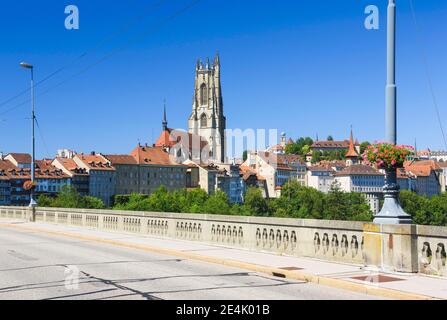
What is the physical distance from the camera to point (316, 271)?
13.6 m

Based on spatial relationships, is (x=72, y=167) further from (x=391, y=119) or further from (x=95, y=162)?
(x=391, y=119)

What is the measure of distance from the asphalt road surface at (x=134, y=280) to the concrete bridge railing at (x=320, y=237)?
2.02m

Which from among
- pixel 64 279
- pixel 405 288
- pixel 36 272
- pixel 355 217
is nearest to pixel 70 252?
pixel 36 272

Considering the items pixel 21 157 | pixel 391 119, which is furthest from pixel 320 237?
pixel 21 157

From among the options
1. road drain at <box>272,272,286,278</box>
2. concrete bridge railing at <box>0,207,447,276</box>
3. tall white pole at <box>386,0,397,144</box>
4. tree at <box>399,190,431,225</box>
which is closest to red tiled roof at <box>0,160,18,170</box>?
tree at <box>399,190,431,225</box>

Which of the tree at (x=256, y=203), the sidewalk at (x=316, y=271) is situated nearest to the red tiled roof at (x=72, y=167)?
the tree at (x=256, y=203)

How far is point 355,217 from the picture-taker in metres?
129

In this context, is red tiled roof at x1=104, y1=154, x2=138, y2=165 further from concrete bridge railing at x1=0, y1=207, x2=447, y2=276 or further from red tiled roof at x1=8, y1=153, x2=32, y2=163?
concrete bridge railing at x1=0, y1=207, x2=447, y2=276

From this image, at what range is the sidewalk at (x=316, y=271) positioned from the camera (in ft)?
36.3

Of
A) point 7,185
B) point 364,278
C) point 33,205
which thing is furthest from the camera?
point 7,185

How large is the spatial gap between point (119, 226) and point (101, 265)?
13.7 meters

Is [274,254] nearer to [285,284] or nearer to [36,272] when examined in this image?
[285,284]

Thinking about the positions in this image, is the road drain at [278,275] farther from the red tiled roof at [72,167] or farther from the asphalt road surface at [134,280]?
the red tiled roof at [72,167]

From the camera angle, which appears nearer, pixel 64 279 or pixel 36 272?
pixel 64 279
